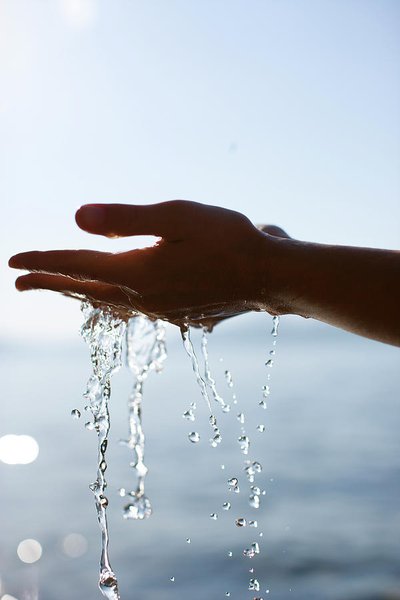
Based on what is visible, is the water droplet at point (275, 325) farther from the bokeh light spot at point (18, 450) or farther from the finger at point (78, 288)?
the bokeh light spot at point (18, 450)

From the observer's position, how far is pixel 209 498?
10328 millimetres

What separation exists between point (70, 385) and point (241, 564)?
18143 mm

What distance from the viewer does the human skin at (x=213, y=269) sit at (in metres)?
2.45

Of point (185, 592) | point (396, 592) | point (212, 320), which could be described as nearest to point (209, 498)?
point (185, 592)

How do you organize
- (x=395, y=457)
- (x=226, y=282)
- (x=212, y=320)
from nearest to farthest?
(x=226, y=282) < (x=212, y=320) < (x=395, y=457)

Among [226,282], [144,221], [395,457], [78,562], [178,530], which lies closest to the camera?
[144,221]

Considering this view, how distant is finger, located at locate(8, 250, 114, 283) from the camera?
8.16 feet

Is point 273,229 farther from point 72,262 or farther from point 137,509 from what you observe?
point 137,509

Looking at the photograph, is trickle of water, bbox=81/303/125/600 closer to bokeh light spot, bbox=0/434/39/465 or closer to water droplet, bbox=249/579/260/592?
water droplet, bbox=249/579/260/592

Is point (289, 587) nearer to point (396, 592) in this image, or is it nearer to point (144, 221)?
point (396, 592)

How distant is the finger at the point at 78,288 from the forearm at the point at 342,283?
1.87ft

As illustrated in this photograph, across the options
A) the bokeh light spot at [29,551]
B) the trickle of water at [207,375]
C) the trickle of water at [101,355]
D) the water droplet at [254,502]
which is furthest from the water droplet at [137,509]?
the bokeh light spot at [29,551]

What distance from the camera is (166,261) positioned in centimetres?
249

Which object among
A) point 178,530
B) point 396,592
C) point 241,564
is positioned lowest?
point 396,592
